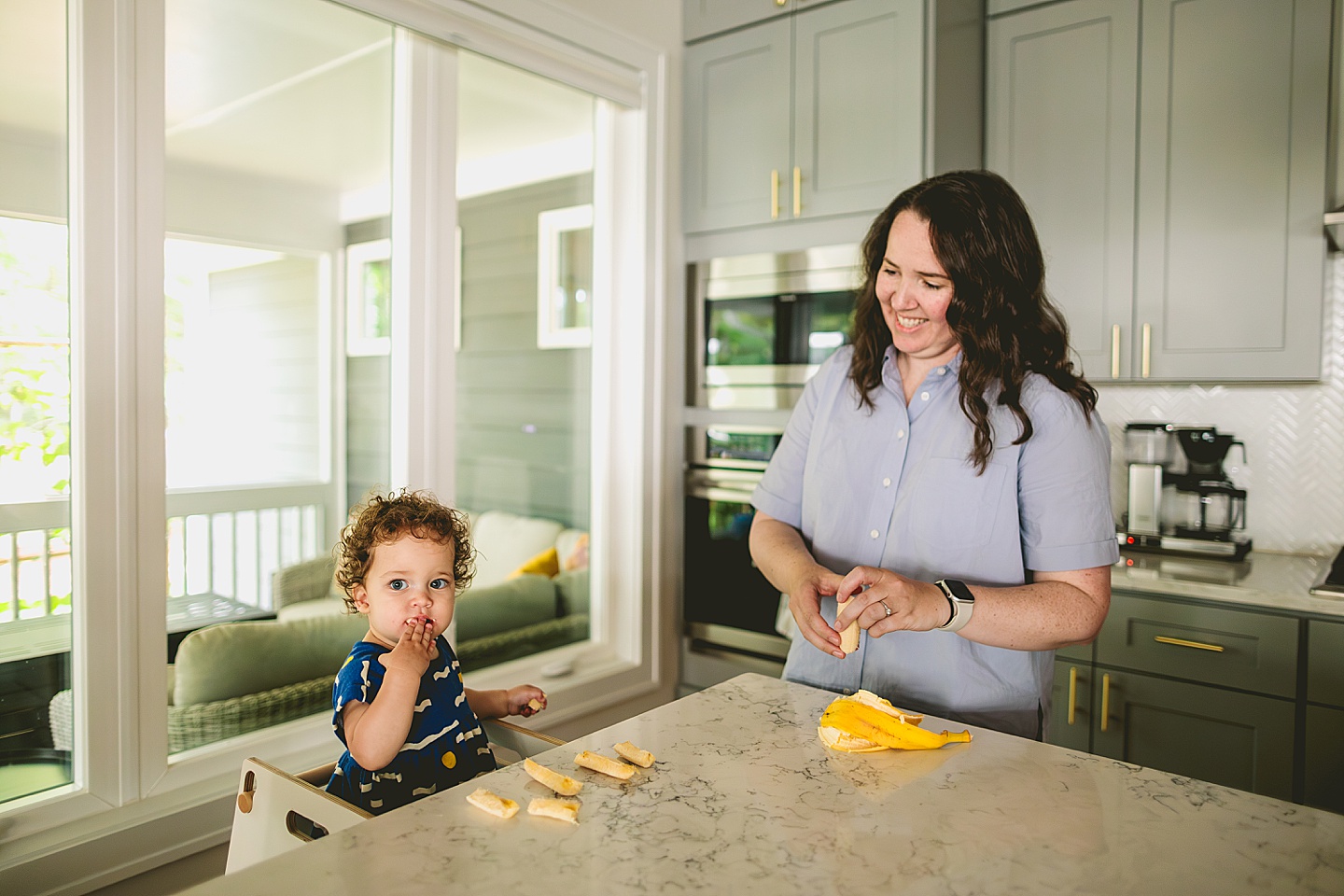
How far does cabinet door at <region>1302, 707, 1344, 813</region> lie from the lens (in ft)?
6.33

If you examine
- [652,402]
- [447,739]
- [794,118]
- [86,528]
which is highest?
[794,118]

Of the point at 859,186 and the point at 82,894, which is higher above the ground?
the point at 859,186

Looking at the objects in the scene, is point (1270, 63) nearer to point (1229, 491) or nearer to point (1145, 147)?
point (1145, 147)

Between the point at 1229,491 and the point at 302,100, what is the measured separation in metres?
2.52

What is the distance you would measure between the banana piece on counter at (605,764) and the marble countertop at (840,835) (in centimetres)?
1

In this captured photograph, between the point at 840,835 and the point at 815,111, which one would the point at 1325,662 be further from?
the point at 815,111

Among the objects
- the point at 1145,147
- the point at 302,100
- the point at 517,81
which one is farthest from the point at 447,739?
the point at 1145,147

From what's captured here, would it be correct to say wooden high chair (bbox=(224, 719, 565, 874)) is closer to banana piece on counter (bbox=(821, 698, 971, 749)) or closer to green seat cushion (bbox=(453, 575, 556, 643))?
banana piece on counter (bbox=(821, 698, 971, 749))

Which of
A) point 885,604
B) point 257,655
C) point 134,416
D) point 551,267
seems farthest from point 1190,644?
point 134,416

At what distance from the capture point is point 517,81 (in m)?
2.47

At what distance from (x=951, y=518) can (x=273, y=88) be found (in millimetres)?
1699

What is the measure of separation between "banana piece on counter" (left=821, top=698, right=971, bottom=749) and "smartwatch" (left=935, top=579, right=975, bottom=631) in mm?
145

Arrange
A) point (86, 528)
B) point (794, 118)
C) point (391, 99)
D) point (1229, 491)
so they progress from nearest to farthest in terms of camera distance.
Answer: point (86, 528), point (391, 99), point (1229, 491), point (794, 118)

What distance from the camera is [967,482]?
1387 millimetres
